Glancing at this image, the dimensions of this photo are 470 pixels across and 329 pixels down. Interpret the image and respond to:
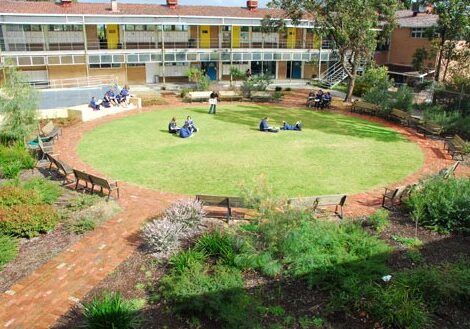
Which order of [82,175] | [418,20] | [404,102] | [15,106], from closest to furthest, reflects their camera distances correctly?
1. [82,175]
2. [15,106]
3. [404,102]
4. [418,20]

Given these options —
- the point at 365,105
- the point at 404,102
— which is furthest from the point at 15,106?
the point at 404,102

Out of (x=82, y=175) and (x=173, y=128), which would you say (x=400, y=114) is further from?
(x=82, y=175)

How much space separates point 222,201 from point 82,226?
369 centimetres

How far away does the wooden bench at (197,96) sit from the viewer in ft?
101

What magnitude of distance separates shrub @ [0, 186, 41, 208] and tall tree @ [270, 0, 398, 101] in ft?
71.9

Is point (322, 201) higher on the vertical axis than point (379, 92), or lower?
lower

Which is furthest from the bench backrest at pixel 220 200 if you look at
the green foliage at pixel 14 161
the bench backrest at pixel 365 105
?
the bench backrest at pixel 365 105

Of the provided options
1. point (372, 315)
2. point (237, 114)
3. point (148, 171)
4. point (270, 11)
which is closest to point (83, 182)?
point (148, 171)

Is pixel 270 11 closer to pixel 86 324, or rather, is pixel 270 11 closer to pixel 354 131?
pixel 354 131

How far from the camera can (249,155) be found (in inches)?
708

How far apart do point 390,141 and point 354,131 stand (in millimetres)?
2349

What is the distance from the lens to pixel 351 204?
13.1 m

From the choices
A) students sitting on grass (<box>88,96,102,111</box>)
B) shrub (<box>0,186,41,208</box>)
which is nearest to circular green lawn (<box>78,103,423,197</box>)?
students sitting on grass (<box>88,96,102,111</box>)

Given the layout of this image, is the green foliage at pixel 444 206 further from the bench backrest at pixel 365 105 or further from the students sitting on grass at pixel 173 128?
the bench backrest at pixel 365 105
